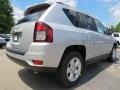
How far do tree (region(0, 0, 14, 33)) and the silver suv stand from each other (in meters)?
46.3

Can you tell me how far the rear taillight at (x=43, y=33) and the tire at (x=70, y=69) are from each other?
72 cm

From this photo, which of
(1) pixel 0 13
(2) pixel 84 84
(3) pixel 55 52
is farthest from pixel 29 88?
(1) pixel 0 13

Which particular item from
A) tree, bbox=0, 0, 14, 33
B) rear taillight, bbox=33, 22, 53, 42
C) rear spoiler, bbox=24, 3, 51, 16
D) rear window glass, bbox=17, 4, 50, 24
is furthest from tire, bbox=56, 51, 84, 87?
tree, bbox=0, 0, 14, 33

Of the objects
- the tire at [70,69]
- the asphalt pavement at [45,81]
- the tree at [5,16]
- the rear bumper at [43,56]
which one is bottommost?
the asphalt pavement at [45,81]

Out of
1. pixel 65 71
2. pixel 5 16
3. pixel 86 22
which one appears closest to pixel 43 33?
pixel 65 71

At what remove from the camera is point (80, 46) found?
4520mm

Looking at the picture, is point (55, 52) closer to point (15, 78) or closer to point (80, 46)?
point (80, 46)

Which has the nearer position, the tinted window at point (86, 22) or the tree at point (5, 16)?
the tinted window at point (86, 22)

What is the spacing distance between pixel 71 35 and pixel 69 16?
508 mm

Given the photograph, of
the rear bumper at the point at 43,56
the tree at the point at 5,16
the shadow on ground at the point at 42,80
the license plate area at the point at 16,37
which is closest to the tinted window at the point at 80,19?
the rear bumper at the point at 43,56

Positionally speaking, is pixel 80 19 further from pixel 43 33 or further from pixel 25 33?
pixel 25 33

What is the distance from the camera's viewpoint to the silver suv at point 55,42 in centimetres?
355

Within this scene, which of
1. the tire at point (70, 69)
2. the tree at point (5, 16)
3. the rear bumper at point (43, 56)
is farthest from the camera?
the tree at point (5, 16)

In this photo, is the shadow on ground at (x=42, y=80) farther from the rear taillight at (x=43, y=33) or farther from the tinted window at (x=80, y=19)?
the tinted window at (x=80, y=19)
